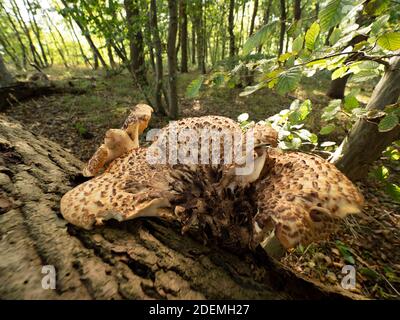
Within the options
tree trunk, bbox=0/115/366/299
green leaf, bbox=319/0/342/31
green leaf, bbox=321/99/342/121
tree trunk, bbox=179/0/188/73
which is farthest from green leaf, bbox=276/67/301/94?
tree trunk, bbox=179/0/188/73

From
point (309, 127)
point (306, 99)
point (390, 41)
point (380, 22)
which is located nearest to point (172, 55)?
point (306, 99)

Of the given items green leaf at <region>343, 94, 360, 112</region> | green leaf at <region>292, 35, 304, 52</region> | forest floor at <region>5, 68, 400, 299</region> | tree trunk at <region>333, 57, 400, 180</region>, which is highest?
green leaf at <region>292, 35, 304, 52</region>

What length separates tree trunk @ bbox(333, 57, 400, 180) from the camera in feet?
9.12

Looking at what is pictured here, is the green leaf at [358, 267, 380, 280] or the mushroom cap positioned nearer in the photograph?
the mushroom cap

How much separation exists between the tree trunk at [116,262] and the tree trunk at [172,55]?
6.91 metres

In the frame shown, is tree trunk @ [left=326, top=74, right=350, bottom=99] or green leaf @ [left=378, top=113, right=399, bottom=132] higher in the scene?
green leaf @ [left=378, top=113, right=399, bottom=132]

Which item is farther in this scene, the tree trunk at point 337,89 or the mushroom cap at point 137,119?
the tree trunk at point 337,89

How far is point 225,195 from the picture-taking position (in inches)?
72.0

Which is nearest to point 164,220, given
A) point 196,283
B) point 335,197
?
point 196,283

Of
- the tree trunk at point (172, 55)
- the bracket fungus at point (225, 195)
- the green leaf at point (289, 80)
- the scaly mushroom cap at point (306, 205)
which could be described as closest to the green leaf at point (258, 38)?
the green leaf at point (289, 80)

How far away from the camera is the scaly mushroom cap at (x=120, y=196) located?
1.62m

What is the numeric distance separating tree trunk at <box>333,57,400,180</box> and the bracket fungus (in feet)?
5.01

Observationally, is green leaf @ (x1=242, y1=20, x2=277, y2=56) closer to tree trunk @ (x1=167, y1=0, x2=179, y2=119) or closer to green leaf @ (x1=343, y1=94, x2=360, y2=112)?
green leaf @ (x1=343, y1=94, x2=360, y2=112)

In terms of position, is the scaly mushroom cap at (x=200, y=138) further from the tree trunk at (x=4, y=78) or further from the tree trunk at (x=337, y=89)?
the tree trunk at (x=337, y=89)
